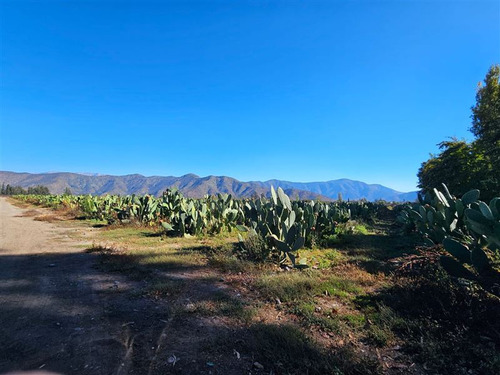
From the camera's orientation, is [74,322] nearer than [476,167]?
Yes

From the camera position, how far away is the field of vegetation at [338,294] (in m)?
2.22

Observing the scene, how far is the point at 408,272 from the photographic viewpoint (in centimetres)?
428

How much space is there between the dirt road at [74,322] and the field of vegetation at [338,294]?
0.40 metres

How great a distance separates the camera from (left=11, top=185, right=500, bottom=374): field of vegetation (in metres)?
2.22

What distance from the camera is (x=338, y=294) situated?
3613mm

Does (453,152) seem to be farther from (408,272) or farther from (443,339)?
(443,339)

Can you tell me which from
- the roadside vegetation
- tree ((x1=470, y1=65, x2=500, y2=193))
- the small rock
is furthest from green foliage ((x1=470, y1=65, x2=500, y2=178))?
the small rock

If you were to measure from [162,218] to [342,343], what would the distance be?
31.1 feet

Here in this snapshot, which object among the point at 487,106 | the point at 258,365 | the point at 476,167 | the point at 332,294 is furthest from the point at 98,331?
the point at 487,106

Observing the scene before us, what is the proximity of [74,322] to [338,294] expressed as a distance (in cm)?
319

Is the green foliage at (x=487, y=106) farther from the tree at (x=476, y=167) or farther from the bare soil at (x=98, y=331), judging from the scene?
the bare soil at (x=98, y=331)

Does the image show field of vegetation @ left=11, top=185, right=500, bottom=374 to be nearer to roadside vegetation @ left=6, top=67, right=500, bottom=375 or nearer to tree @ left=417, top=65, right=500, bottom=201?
roadside vegetation @ left=6, top=67, right=500, bottom=375

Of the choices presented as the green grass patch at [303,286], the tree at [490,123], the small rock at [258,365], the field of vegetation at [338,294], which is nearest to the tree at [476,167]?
the tree at [490,123]

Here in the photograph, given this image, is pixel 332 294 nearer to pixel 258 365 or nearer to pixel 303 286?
pixel 303 286
